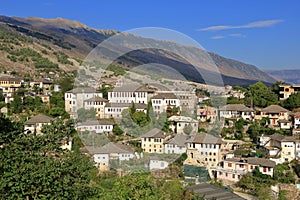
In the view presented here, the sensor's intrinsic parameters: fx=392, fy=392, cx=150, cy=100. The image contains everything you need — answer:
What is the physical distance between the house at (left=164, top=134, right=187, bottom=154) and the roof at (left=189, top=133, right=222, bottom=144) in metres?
0.53

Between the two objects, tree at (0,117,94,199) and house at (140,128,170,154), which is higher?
tree at (0,117,94,199)

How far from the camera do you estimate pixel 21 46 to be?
1955 inches

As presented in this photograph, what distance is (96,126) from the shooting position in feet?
64.5

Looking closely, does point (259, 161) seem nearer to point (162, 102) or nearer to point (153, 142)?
point (153, 142)

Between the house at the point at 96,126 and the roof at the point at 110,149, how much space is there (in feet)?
5.71

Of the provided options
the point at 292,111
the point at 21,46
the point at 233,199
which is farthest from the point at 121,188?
the point at 21,46

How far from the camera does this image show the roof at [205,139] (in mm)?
17891

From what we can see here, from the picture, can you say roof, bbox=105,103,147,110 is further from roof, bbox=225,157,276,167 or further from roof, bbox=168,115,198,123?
roof, bbox=225,157,276,167

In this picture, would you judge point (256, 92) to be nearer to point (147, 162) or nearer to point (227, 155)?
point (227, 155)

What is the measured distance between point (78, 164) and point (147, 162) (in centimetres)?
1009

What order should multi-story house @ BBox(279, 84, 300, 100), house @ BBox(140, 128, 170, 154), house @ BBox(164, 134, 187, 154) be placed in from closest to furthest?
house @ BBox(164, 134, 187, 154) < house @ BBox(140, 128, 170, 154) < multi-story house @ BBox(279, 84, 300, 100)

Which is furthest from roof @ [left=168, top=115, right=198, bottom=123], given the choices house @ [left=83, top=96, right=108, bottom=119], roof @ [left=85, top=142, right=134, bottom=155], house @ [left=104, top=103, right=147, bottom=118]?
house @ [left=83, top=96, right=108, bottom=119]

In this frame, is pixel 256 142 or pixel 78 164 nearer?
pixel 78 164

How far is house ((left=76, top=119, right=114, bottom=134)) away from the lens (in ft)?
64.1
